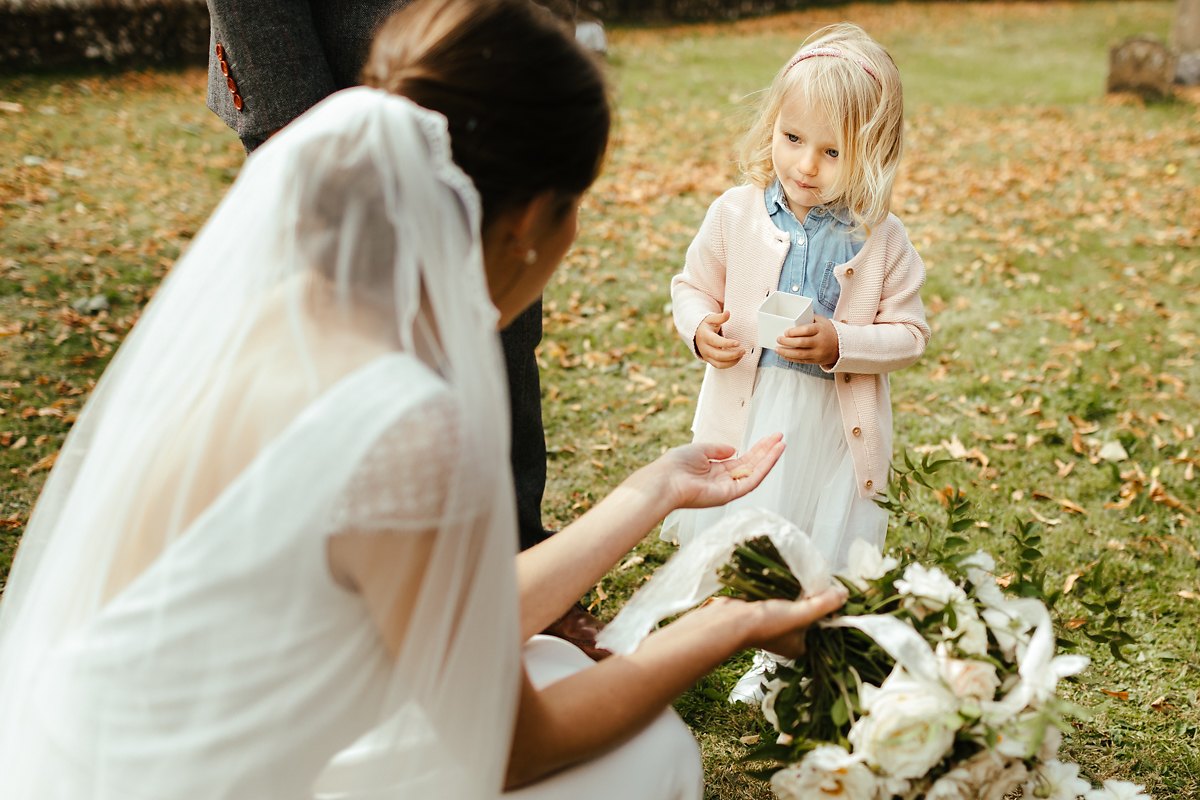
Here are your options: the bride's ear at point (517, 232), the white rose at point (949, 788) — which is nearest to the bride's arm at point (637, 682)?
the white rose at point (949, 788)

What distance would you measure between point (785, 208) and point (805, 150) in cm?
20

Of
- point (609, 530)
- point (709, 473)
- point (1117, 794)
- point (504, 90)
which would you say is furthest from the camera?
point (709, 473)

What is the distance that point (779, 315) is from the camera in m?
2.77

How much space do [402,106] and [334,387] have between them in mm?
428

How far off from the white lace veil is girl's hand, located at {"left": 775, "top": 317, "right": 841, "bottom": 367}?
126cm

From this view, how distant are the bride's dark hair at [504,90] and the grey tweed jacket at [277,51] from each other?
3.65 feet

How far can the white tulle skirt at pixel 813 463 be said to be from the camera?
9.69ft

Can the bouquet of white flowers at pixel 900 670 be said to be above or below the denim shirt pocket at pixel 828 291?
below

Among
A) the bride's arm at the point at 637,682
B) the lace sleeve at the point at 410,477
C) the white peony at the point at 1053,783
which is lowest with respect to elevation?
the white peony at the point at 1053,783

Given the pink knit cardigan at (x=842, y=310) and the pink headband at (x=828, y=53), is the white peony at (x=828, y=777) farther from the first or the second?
the pink headband at (x=828, y=53)

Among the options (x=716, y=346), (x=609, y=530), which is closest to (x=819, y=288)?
(x=716, y=346)

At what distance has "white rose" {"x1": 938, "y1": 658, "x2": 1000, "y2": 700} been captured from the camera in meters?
1.74

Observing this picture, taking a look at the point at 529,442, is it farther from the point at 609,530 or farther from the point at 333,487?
the point at 333,487

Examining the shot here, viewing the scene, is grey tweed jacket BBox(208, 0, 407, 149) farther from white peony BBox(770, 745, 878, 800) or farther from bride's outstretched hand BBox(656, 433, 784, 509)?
white peony BBox(770, 745, 878, 800)
